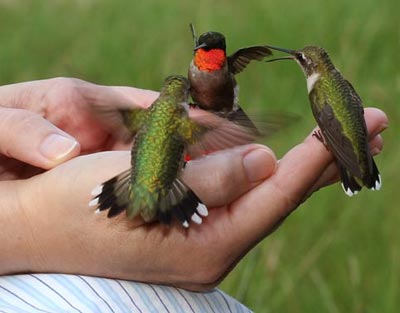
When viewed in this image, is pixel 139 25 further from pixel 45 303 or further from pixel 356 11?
pixel 45 303

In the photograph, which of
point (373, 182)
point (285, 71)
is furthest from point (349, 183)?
point (285, 71)

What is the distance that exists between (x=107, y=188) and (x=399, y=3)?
298cm

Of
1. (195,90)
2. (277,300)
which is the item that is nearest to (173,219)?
(195,90)

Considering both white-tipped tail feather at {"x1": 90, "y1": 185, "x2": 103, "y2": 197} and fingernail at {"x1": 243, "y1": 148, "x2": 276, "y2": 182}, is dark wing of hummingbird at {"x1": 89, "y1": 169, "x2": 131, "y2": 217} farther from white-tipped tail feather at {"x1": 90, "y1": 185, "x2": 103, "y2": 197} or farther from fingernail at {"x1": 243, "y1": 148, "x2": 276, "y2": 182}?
fingernail at {"x1": 243, "y1": 148, "x2": 276, "y2": 182}

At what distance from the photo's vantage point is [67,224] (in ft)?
4.73

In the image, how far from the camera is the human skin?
55.2 inches

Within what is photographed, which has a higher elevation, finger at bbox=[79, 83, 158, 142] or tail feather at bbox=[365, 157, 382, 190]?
finger at bbox=[79, 83, 158, 142]

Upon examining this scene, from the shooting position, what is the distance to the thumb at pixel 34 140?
1475mm

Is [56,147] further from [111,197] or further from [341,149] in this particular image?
[341,149]

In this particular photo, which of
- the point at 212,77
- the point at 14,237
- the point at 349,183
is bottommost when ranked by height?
the point at 14,237

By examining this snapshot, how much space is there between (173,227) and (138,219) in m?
0.05

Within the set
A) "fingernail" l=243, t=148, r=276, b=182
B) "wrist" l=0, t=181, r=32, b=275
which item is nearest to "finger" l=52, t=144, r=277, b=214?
"fingernail" l=243, t=148, r=276, b=182

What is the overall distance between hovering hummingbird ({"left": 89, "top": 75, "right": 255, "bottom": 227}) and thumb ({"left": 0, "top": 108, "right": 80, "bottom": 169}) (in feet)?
0.43

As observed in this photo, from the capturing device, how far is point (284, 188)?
1416mm
